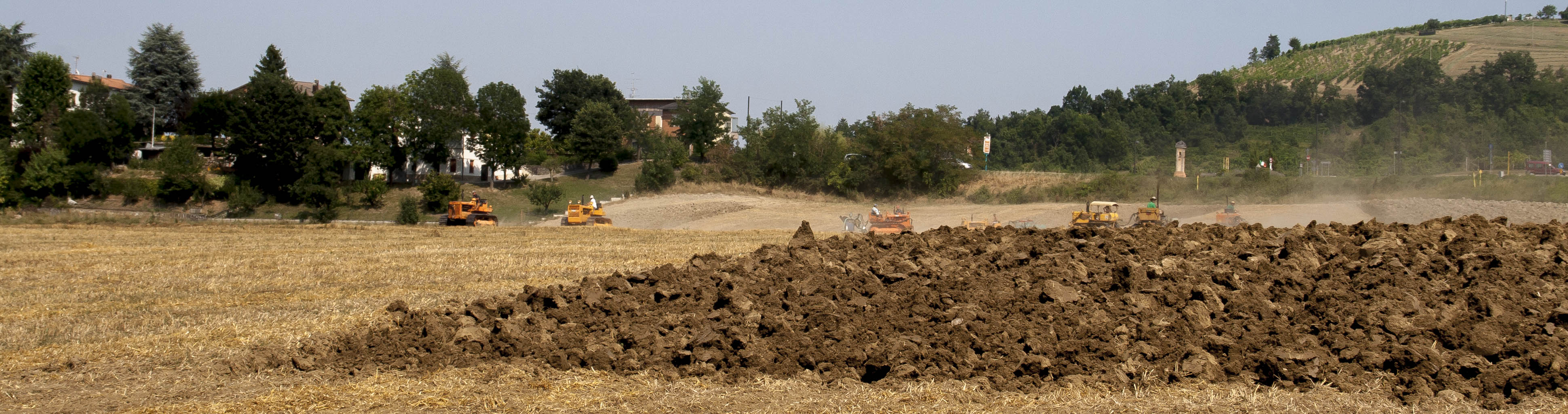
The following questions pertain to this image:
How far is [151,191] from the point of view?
51781mm

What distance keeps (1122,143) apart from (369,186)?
65977mm

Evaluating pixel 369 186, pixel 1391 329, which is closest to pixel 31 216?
pixel 369 186

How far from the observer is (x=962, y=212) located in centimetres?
4734

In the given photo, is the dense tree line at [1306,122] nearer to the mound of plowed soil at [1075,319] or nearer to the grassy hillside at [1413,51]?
the grassy hillside at [1413,51]

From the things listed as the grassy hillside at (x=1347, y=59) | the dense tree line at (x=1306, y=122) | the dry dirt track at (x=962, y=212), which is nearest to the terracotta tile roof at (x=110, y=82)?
the dry dirt track at (x=962, y=212)

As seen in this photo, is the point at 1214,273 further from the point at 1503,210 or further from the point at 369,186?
the point at 369,186

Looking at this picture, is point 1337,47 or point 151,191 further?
point 1337,47

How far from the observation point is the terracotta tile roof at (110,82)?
251ft

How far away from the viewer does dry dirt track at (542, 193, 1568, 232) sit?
3344 centimetres

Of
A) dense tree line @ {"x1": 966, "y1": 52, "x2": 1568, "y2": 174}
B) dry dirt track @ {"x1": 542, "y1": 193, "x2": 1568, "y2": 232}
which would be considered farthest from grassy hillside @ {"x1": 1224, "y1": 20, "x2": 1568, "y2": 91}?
dry dirt track @ {"x1": 542, "y1": 193, "x2": 1568, "y2": 232}

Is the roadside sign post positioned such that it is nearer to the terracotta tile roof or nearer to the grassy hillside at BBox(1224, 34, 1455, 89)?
the grassy hillside at BBox(1224, 34, 1455, 89)

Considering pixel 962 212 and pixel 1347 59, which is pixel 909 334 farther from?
pixel 1347 59

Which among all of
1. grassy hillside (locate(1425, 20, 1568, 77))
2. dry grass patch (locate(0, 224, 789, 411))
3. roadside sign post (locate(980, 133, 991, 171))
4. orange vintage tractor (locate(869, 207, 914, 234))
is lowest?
dry grass patch (locate(0, 224, 789, 411))

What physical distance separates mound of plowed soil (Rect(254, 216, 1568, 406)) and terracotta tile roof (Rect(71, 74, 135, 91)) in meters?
83.7
